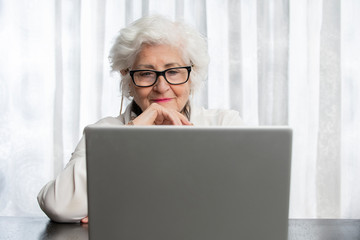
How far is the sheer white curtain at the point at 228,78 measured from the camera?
2963 millimetres

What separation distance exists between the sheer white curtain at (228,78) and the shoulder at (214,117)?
1022mm

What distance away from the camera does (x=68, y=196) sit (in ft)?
4.66

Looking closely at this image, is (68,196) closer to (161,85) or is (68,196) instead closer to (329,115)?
(161,85)

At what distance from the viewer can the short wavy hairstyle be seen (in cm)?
173

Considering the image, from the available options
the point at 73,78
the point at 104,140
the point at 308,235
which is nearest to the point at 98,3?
the point at 73,78

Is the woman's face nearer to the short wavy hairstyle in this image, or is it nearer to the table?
the short wavy hairstyle

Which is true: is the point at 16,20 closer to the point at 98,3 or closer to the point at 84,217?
the point at 98,3

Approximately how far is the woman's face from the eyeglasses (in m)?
0.01

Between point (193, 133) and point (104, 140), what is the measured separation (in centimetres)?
12

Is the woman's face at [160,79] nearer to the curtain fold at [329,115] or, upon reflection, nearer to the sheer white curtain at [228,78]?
the sheer white curtain at [228,78]

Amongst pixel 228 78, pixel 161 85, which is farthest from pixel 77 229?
pixel 228 78

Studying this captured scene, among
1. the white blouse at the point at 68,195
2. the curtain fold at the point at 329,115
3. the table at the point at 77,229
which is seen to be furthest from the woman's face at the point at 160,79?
the curtain fold at the point at 329,115

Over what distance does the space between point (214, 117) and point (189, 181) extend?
50.9 inches

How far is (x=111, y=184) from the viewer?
65cm
